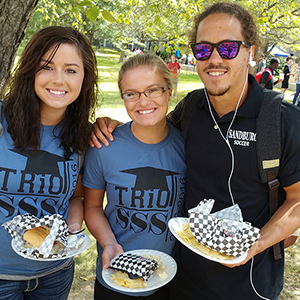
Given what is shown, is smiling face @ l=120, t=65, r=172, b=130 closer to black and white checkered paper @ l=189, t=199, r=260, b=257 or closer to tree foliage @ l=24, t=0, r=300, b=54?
black and white checkered paper @ l=189, t=199, r=260, b=257

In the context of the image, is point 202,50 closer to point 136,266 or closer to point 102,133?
point 102,133

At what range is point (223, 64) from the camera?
2.02 meters

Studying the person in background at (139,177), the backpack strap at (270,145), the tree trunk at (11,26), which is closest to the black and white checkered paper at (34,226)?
the person in background at (139,177)

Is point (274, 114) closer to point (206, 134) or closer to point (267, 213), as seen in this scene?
point (206, 134)

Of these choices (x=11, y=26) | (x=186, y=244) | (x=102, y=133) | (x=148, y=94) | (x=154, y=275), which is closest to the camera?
(x=186, y=244)

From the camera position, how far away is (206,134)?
2.12 metres

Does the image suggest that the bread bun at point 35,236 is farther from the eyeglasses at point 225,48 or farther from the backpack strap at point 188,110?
the eyeglasses at point 225,48

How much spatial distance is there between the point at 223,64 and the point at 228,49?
10 cm

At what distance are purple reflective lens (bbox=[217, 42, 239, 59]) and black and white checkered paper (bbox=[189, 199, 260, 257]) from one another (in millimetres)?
969

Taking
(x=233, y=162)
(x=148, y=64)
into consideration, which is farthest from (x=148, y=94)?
(x=233, y=162)

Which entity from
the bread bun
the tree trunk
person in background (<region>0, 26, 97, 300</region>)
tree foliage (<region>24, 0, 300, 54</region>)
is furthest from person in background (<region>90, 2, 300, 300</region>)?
the tree trunk

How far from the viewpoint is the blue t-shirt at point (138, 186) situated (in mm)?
2100

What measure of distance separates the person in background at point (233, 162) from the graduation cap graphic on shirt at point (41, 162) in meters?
0.91

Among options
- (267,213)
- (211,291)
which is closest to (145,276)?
(211,291)
